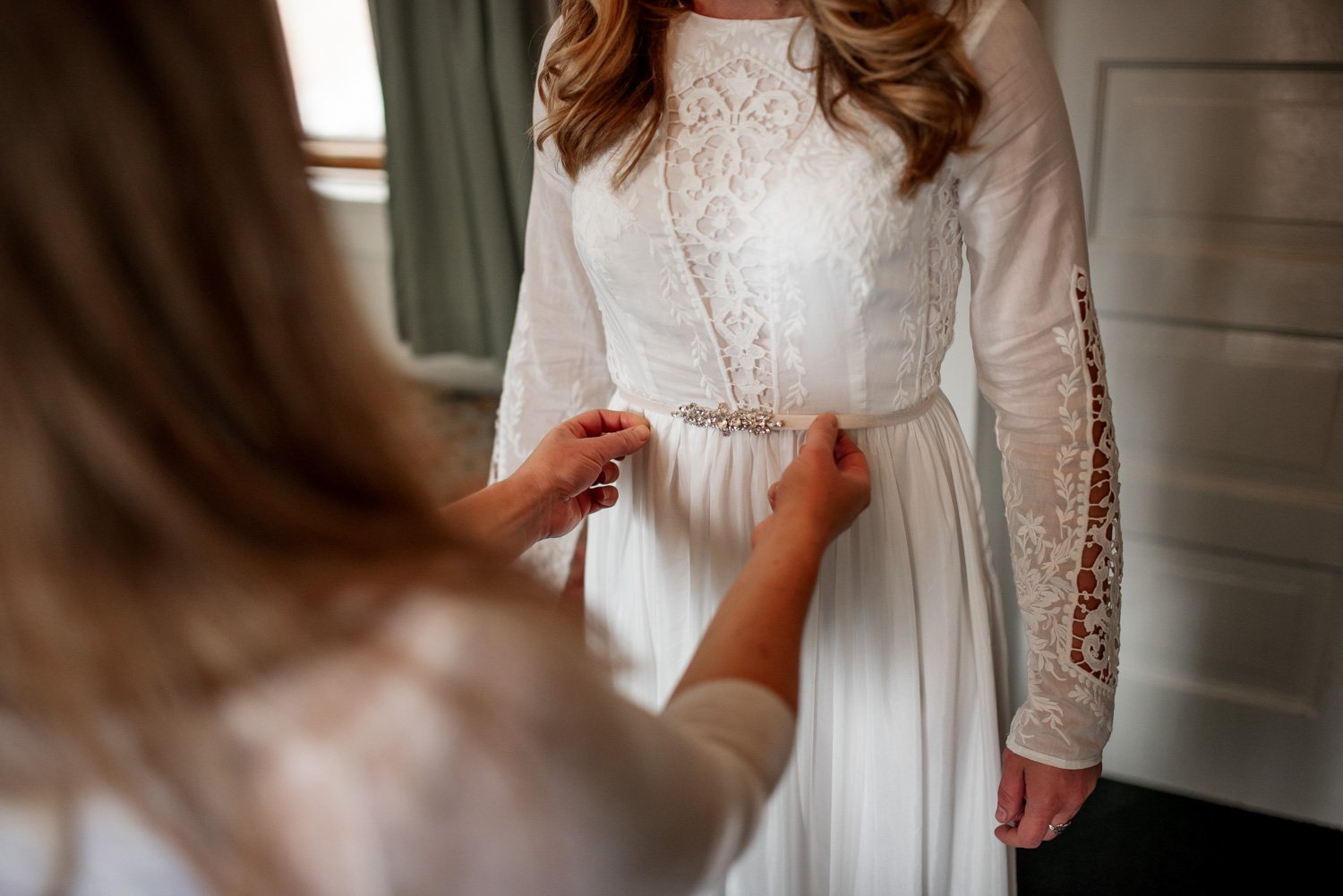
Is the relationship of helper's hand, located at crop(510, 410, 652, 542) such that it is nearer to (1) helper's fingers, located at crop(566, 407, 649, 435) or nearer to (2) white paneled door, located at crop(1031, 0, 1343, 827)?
(1) helper's fingers, located at crop(566, 407, 649, 435)

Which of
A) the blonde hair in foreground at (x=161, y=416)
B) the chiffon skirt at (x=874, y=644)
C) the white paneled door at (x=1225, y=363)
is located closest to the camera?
the blonde hair in foreground at (x=161, y=416)

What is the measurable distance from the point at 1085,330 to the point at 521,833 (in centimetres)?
70

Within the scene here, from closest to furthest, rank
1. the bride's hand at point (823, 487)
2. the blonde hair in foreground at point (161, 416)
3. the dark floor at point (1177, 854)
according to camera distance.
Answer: the blonde hair in foreground at point (161, 416) < the bride's hand at point (823, 487) < the dark floor at point (1177, 854)

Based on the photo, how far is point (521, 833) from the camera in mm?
492

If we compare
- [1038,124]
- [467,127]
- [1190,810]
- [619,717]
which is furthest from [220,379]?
[467,127]

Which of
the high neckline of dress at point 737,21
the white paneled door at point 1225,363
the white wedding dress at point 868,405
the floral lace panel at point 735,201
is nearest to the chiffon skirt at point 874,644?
the white wedding dress at point 868,405

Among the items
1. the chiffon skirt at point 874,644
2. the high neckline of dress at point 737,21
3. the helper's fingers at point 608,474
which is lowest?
the chiffon skirt at point 874,644

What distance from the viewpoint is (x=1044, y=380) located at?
0.96 metres

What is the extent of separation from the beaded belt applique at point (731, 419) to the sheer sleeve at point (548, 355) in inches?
9.1

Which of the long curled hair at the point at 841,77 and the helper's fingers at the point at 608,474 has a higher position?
the long curled hair at the point at 841,77

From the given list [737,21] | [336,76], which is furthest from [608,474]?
[336,76]

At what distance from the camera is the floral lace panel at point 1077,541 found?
953 mm

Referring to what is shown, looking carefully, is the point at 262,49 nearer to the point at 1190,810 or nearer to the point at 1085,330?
the point at 1085,330

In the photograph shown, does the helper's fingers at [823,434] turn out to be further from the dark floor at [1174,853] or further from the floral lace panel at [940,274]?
the dark floor at [1174,853]
